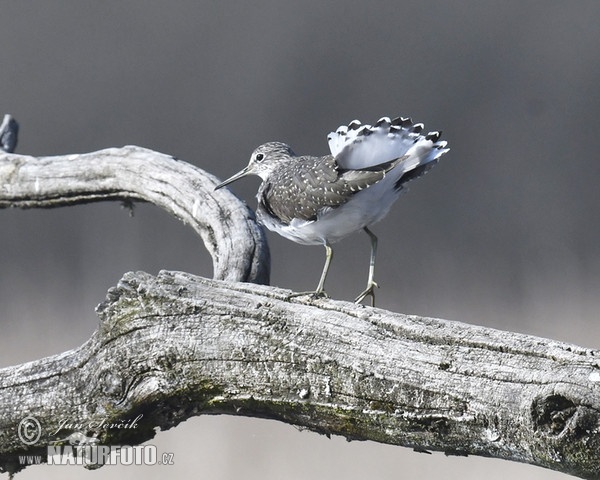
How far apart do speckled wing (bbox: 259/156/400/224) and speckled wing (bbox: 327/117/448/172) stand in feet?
0.09

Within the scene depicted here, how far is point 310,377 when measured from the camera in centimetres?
198

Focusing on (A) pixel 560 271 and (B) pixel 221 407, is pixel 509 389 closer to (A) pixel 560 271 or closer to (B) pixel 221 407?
(B) pixel 221 407

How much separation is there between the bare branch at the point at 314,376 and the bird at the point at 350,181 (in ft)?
1.43

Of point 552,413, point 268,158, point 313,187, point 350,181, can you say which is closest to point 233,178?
point 268,158

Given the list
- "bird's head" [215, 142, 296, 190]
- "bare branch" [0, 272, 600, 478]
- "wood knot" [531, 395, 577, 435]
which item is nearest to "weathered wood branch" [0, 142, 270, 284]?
"bird's head" [215, 142, 296, 190]

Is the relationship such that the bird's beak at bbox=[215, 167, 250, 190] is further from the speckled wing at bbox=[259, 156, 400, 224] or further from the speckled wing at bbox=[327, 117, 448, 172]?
the speckled wing at bbox=[327, 117, 448, 172]

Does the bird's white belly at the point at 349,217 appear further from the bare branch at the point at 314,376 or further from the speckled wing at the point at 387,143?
the bare branch at the point at 314,376

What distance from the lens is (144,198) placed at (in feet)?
10.1

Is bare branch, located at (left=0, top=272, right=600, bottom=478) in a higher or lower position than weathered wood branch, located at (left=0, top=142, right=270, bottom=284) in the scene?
lower

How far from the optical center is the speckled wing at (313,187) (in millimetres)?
2598

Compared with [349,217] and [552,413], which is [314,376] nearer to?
[552,413]

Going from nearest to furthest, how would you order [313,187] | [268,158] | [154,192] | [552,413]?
[552,413] < [313,187] < [154,192] < [268,158]

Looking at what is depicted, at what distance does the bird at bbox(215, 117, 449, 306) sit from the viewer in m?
2.56

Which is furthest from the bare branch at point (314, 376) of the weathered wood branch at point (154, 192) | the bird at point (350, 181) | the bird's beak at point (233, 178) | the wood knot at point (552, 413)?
the bird's beak at point (233, 178)
